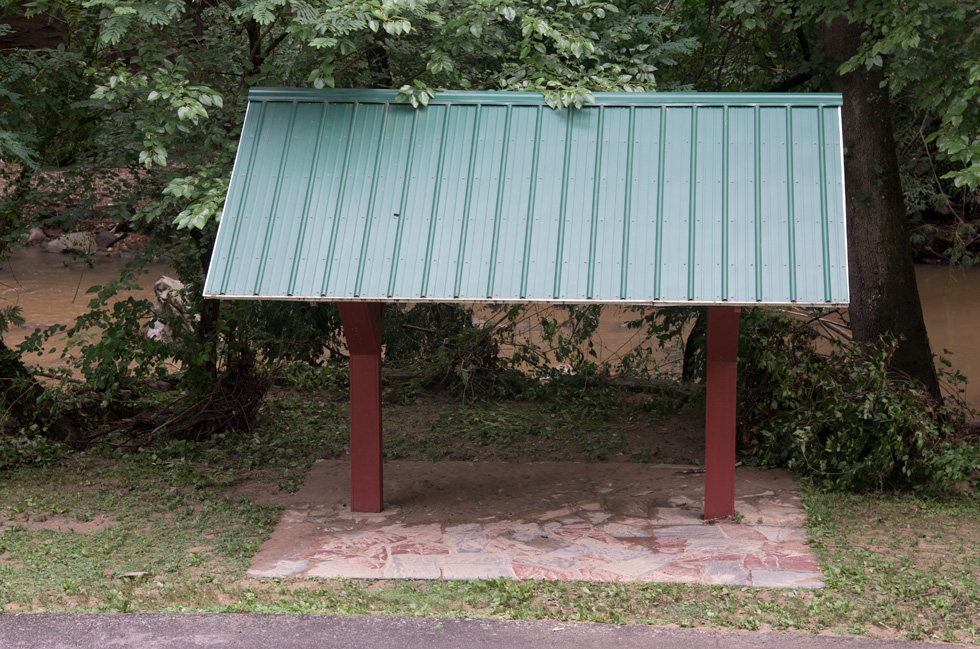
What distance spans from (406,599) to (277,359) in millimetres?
6754

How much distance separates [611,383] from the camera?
38.5 ft

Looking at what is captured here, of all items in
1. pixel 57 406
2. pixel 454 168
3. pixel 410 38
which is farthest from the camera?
pixel 57 406

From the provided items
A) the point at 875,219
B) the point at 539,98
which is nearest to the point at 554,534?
the point at 539,98

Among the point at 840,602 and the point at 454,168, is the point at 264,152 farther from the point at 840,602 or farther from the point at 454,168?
the point at 840,602

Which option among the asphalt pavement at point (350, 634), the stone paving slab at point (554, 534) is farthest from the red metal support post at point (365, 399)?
the asphalt pavement at point (350, 634)

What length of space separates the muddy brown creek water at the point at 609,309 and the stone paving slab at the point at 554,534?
205 inches

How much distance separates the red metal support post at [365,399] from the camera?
6708 millimetres

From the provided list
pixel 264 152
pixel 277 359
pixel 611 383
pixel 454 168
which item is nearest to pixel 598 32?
pixel 454 168

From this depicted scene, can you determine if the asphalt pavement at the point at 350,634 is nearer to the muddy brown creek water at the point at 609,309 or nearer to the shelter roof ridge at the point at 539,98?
the shelter roof ridge at the point at 539,98

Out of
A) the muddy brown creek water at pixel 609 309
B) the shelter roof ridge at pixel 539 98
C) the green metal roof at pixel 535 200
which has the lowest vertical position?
the green metal roof at pixel 535 200

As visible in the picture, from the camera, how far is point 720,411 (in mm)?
6738

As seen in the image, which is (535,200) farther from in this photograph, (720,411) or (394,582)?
(394,582)

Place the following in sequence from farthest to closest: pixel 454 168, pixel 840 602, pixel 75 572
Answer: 1. pixel 454 168
2. pixel 75 572
3. pixel 840 602

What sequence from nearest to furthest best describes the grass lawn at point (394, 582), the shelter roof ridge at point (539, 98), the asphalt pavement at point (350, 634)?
the asphalt pavement at point (350, 634), the grass lawn at point (394, 582), the shelter roof ridge at point (539, 98)
